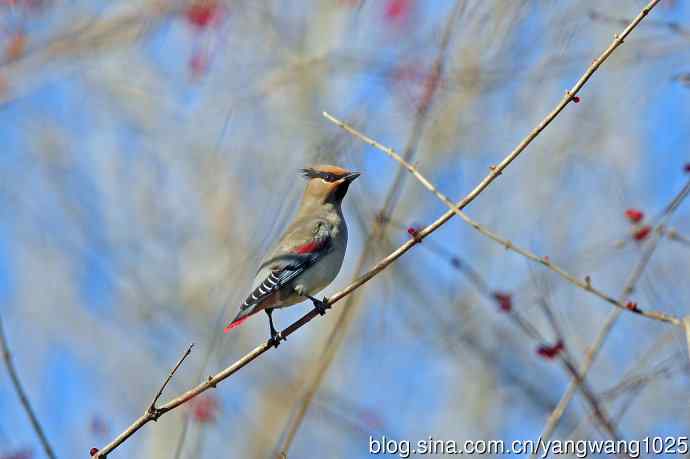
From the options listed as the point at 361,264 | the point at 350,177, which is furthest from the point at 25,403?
the point at 350,177

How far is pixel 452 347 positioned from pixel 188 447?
479 centimetres

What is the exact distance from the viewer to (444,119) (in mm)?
7668

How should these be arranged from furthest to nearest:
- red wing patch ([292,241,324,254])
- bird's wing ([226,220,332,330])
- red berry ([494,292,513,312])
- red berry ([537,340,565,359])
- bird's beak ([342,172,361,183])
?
1. bird's beak ([342,172,361,183])
2. red wing patch ([292,241,324,254])
3. bird's wing ([226,220,332,330])
4. red berry ([494,292,513,312])
5. red berry ([537,340,565,359])

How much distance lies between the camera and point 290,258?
4.91 meters

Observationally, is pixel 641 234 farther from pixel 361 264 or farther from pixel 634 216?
pixel 361 264

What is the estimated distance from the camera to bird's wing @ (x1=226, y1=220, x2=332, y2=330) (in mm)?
4531

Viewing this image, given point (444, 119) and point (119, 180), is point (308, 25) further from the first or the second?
point (119, 180)

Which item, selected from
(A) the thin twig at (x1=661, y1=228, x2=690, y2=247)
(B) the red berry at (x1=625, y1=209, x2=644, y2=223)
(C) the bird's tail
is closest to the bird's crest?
(C) the bird's tail

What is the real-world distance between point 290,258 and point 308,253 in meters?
0.10

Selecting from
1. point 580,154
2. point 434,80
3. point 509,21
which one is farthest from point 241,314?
point 580,154

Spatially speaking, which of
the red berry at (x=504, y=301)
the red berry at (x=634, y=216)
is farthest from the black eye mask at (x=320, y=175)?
the red berry at (x=634, y=216)

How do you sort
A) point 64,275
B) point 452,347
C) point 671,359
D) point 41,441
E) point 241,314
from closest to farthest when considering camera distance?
point 41,441, point 671,359, point 241,314, point 452,347, point 64,275

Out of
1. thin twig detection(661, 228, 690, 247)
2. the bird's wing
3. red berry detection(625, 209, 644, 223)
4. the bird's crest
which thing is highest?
the bird's crest

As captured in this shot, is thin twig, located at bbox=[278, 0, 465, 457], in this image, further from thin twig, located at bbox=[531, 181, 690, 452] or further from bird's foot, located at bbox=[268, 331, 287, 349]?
thin twig, located at bbox=[531, 181, 690, 452]
